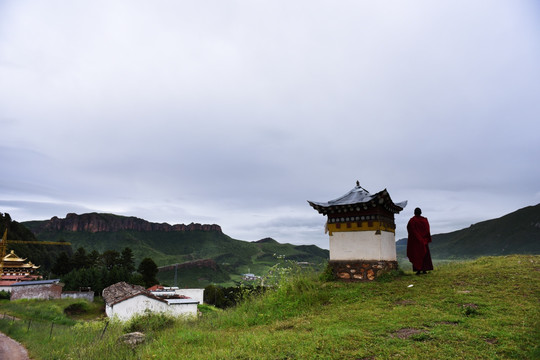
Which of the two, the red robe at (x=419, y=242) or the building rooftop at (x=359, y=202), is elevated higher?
the building rooftop at (x=359, y=202)

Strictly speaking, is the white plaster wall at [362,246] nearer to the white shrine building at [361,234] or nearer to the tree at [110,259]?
the white shrine building at [361,234]

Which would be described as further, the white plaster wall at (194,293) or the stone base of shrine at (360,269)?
the white plaster wall at (194,293)

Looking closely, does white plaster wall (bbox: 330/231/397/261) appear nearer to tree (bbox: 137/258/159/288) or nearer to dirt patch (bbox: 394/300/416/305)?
dirt patch (bbox: 394/300/416/305)

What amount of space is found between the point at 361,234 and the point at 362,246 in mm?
443

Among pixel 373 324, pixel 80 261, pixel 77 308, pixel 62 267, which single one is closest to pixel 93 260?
pixel 80 261

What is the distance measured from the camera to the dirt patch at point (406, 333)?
5.73 m

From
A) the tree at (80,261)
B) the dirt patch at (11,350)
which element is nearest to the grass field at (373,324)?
the dirt patch at (11,350)

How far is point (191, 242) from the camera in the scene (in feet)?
460

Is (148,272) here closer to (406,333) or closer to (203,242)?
(406,333)

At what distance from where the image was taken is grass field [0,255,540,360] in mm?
5219

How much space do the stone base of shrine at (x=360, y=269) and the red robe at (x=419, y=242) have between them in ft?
2.84

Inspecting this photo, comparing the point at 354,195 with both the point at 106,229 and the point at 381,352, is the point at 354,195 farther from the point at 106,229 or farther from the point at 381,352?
the point at 106,229

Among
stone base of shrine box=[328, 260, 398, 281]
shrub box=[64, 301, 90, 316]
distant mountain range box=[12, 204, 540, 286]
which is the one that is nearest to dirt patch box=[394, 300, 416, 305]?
stone base of shrine box=[328, 260, 398, 281]

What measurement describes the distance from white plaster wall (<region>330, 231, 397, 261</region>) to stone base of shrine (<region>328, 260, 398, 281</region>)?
6.0 inches
